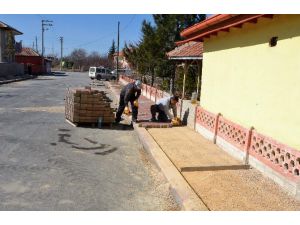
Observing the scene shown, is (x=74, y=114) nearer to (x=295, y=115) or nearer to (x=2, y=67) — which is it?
(x=295, y=115)

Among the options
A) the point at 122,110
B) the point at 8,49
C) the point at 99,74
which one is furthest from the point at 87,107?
the point at 8,49

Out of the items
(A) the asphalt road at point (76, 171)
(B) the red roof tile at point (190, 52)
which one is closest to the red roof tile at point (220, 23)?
(A) the asphalt road at point (76, 171)

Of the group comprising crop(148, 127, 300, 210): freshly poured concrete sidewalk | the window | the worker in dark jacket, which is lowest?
crop(148, 127, 300, 210): freshly poured concrete sidewalk

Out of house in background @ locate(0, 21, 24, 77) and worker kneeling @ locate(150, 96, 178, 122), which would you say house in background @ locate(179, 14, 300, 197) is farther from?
house in background @ locate(0, 21, 24, 77)

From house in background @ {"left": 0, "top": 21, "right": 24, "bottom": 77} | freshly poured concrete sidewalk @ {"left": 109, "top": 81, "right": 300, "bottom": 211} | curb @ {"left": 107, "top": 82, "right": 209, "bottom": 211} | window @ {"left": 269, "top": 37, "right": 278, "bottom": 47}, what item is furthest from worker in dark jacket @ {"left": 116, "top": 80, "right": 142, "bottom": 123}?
house in background @ {"left": 0, "top": 21, "right": 24, "bottom": 77}

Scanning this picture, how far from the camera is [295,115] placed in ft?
18.5

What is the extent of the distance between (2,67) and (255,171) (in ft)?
125

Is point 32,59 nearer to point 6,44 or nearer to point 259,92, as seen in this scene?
point 6,44

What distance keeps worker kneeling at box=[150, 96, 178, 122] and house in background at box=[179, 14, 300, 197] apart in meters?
2.23

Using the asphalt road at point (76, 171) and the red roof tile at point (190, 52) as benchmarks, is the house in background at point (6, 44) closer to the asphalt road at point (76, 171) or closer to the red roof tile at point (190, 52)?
the red roof tile at point (190, 52)

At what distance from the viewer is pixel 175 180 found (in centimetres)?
579

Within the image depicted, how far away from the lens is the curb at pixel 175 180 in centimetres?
476

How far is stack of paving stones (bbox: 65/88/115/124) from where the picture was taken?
10883mm

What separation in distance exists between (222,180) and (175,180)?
2.59 ft
